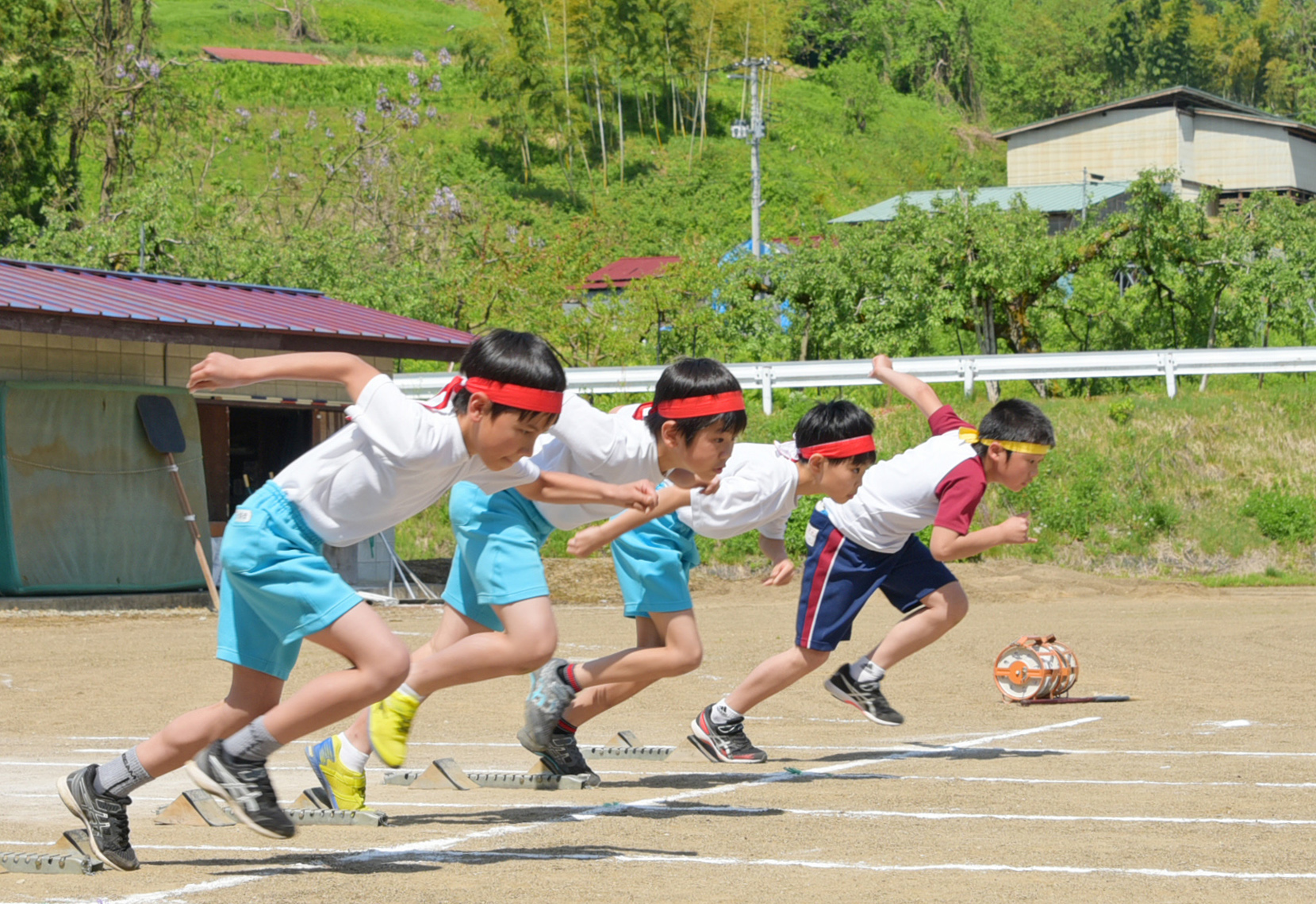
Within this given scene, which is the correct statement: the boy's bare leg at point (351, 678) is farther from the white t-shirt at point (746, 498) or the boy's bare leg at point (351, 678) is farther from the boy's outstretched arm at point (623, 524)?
the white t-shirt at point (746, 498)

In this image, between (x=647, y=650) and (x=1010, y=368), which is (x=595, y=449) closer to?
(x=647, y=650)

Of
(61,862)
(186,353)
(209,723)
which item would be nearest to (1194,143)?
(186,353)

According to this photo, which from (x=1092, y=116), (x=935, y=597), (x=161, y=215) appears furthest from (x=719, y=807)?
(x=1092, y=116)

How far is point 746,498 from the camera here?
231 inches

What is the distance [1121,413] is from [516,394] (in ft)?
59.2

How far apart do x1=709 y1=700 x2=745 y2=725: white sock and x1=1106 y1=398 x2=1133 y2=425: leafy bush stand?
621 inches

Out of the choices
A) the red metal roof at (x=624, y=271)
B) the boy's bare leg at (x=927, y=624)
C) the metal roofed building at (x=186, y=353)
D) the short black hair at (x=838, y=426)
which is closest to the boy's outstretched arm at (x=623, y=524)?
the short black hair at (x=838, y=426)

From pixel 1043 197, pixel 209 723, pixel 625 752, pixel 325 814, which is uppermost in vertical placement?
pixel 1043 197

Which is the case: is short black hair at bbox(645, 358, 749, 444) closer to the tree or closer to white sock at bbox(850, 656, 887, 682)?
white sock at bbox(850, 656, 887, 682)

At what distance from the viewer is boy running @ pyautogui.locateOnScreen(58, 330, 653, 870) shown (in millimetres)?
4145

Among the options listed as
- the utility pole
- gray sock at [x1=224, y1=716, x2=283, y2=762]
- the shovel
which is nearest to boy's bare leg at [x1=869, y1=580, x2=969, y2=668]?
gray sock at [x1=224, y1=716, x2=283, y2=762]

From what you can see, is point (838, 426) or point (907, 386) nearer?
point (838, 426)

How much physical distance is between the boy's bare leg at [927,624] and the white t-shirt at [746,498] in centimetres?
158

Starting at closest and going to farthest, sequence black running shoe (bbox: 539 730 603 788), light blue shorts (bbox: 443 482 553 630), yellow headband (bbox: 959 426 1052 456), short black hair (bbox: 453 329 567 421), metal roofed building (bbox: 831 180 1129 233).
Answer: short black hair (bbox: 453 329 567 421), light blue shorts (bbox: 443 482 553 630), black running shoe (bbox: 539 730 603 788), yellow headband (bbox: 959 426 1052 456), metal roofed building (bbox: 831 180 1129 233)
